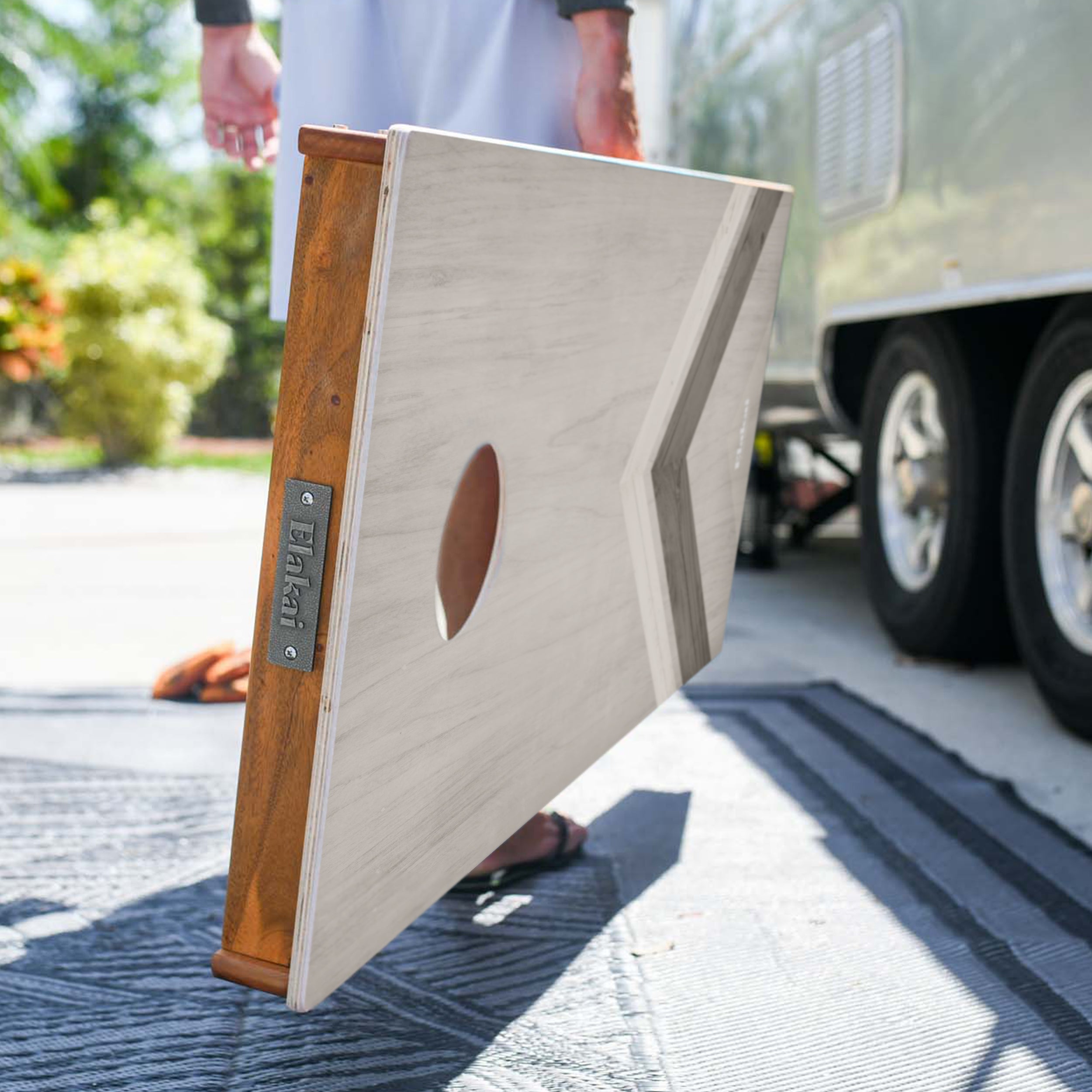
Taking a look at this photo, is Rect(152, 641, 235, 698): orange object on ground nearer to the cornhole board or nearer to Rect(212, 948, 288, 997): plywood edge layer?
the cornhole board

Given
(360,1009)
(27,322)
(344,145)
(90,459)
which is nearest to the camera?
(344,145)

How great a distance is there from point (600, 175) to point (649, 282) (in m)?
0.21

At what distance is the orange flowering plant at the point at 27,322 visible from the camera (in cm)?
1017

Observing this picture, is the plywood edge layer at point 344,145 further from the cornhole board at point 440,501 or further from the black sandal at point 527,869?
the black sandal at point 527,869

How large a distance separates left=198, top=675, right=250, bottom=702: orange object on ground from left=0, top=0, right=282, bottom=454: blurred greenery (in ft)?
45.1

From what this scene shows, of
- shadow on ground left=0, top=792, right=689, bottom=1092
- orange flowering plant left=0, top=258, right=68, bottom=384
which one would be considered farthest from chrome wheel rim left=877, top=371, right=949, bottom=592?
orange flowering plant left=0, top=258, right=68, bottom=384

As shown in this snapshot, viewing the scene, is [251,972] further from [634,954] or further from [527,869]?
[527,869]

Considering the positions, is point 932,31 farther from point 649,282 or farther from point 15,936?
point 15,936

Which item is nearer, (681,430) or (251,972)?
(251,972)

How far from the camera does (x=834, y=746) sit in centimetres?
269

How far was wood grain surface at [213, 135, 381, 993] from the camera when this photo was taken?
1155 mm

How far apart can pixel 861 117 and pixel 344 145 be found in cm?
280

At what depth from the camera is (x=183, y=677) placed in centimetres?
300

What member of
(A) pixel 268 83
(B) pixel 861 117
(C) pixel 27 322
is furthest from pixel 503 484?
(C) pixel 27 322
